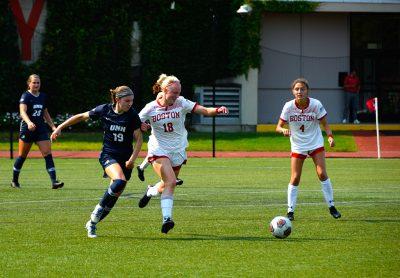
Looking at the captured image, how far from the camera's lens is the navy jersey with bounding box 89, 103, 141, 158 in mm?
12625

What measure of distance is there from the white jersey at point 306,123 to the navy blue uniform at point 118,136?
263cm

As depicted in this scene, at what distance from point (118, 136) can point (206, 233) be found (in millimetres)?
1652

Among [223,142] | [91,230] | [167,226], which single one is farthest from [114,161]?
[223,142]

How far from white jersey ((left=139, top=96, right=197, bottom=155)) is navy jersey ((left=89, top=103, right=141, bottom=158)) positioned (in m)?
0.31

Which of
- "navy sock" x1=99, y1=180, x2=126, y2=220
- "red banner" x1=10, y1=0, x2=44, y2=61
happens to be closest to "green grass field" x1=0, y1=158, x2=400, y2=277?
"navy sock" x1=99, y1=180, x2=126, y2=220

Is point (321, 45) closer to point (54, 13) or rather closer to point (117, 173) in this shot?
point (54, 13)

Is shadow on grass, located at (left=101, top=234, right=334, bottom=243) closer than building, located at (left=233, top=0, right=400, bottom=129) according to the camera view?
Yes

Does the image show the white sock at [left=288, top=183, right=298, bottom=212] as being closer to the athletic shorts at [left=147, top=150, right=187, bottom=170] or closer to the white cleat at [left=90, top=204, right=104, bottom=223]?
the athletic shorts at [left=147, top=150, right=187, bottom=170]

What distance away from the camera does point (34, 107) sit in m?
19.0

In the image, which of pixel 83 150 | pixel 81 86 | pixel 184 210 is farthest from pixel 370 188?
pixel 81 86

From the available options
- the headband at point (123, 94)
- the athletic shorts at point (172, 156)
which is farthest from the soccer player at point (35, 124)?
the headband at point (123, 94)

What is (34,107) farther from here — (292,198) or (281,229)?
(281,229)

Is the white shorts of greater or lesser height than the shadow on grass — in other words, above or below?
above

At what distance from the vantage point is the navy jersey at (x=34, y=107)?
19.0 meters
